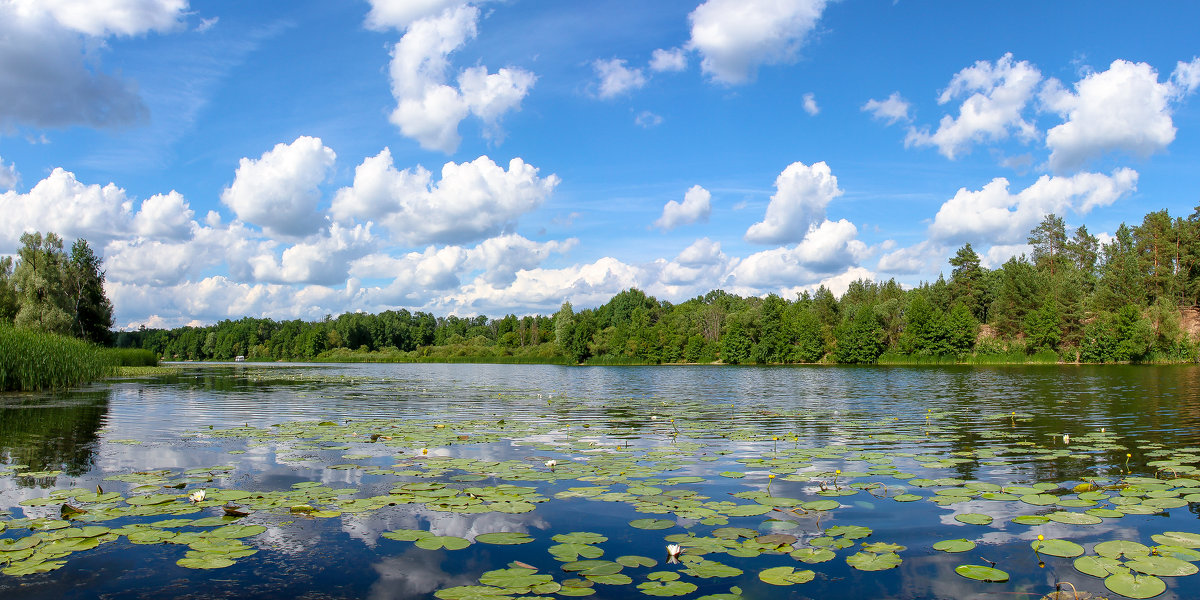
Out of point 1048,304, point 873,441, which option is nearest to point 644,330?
point 1048,304

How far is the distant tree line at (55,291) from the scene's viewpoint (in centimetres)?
5200

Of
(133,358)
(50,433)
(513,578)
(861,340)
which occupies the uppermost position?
(861,340)

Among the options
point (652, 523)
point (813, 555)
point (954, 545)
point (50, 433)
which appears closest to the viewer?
point (813, 555)

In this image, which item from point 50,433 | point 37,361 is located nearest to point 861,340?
point 37,361

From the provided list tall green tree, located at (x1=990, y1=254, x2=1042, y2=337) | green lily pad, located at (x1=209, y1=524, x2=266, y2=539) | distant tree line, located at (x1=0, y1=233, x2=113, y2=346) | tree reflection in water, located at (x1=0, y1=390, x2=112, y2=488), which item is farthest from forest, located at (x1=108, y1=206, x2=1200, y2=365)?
green lily pad, located at (x1=209, y1=524, x2=266, y2=539)

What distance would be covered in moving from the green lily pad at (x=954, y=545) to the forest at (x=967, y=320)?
8910cm

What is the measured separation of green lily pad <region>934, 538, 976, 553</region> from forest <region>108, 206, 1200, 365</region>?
89.1 m

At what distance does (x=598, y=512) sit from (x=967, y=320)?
97.6 metres

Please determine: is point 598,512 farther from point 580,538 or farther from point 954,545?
point 954,545

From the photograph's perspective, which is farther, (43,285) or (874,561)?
(43,285)

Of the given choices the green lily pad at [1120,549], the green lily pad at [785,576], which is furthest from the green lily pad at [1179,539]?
the green lily pad at [785,576]

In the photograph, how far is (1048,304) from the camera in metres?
83.1

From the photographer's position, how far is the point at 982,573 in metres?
5.79

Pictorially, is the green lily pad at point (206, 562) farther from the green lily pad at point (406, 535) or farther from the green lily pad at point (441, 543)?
the green lily pad at point (441, 543)
